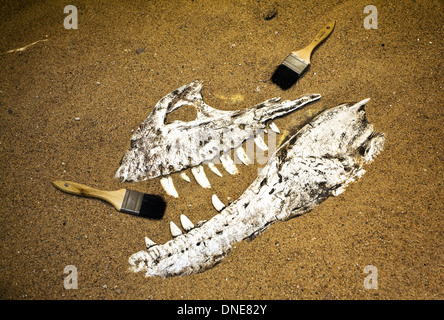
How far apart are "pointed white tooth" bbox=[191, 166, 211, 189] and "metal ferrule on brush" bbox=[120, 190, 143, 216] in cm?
38

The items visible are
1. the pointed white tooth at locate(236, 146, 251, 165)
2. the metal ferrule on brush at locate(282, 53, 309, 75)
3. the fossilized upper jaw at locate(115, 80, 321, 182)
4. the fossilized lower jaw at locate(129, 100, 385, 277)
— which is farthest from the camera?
the metal ferrule on brush at locate(282, 53, 309, 75)

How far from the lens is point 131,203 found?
6.26ft

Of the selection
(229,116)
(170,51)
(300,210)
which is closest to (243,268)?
(300,210)

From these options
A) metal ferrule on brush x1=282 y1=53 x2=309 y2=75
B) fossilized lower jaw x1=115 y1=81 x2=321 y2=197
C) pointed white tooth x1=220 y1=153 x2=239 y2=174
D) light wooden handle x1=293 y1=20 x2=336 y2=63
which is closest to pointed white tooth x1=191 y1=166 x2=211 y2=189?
fossilized lower jaw x1=115 y1=81 x2=321 y2=197

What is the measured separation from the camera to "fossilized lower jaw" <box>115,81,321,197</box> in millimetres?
1923

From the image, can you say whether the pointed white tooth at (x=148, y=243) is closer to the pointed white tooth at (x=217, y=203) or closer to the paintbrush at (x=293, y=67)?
the pointed white tooth at (x=217, y=203)

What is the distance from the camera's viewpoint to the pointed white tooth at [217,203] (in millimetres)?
1949

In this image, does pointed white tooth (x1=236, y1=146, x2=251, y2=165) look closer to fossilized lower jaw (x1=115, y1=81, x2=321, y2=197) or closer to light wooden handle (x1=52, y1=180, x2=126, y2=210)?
fossilized lower jaw (x1=115, y1=81, x2=321, y2=197)

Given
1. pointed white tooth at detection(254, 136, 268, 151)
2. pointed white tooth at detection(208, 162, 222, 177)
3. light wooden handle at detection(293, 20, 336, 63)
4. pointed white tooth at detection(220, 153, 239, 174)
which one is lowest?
pointed white tooth at detection(208, 162, 222, 177)

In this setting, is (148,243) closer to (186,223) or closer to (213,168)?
(186,223)

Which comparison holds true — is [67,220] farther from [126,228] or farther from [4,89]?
[4,89]

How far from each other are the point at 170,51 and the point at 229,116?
794mm

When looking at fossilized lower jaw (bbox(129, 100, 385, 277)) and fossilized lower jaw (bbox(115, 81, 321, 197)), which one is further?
fossilized lower jaw (bbox(115, 81, 321, 197))

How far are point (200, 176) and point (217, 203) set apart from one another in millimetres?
213
